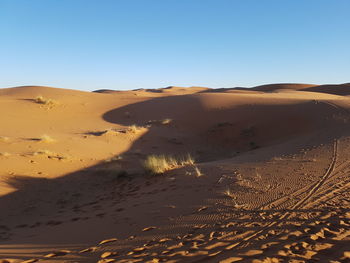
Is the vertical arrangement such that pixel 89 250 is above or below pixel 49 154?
below

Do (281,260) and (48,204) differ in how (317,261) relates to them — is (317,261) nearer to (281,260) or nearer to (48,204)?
(281,260)

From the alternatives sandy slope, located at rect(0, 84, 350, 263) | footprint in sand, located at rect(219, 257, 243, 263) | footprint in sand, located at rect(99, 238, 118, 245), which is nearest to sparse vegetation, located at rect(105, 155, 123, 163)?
sandy slope, located at rect(0, 84, 350, 263)

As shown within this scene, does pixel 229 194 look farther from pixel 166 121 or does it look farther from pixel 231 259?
pixel 166 121

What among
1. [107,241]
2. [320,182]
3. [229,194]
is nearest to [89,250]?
[107,241]

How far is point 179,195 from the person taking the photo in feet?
21.4

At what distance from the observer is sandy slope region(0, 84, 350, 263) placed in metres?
4.16

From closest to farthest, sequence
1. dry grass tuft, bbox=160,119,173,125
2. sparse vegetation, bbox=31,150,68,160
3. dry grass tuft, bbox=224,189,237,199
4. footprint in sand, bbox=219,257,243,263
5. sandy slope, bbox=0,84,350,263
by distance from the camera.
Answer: footprint in sand, bbox=219,257,243,263, sandy slope, bbox=0,84,350,263, dry grass tuft, bbox=224,189,237,199, sparse vegetation, bbox=31,150,68,160, dry grass tuft, bbox=160,119,173,125

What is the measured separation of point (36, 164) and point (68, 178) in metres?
1.40

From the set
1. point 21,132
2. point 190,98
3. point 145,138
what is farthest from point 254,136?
point 21,132

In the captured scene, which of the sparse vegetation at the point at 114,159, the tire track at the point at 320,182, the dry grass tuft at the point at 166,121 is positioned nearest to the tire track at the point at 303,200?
the tire track at the point at 320,182

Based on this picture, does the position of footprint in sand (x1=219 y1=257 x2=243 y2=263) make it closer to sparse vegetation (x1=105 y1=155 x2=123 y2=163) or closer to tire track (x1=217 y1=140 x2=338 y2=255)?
tire track (x1=217 y1=140 x2=338 y2=255)

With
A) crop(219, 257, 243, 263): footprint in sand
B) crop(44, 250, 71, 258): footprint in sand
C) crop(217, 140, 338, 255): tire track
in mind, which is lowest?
crop(44, 250, 71, 258): footprint in sand

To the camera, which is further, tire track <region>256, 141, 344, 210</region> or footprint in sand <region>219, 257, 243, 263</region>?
tire track <region>256, 141, 344, 210</region>

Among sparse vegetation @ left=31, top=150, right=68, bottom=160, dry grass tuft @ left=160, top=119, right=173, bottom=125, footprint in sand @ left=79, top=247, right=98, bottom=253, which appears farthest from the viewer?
dry grass tuft @ left=160, top=119, right=173, bottom=125
